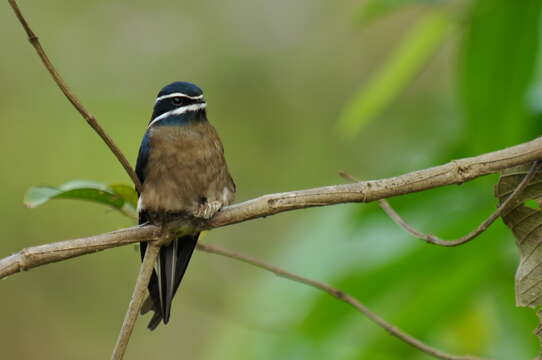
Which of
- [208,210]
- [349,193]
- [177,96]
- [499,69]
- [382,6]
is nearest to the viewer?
[349,193]

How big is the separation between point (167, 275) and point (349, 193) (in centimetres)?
133

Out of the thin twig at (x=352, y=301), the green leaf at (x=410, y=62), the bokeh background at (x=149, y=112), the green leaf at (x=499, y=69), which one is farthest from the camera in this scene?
the bokeh background at (x=149, y=112)

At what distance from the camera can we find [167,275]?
3.34 m

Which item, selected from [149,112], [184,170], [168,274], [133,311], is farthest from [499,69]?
[149,112]

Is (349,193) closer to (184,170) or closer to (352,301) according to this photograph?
(352,301)

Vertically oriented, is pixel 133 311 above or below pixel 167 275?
below

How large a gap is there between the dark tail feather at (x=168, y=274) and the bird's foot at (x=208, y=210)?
195 millimetres

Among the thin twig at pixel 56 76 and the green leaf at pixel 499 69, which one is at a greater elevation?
the green leaf at pixel 499 69

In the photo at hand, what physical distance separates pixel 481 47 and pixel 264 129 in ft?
23.5

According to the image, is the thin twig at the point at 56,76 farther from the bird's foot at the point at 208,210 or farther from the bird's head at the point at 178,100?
the bird's head at the point at 178,100

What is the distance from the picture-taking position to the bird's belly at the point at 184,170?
3270 mm

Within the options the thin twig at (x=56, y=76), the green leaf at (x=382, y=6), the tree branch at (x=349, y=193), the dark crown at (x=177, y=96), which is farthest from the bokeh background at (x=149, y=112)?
the thin twig at (x=56, y=76)

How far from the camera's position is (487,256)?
3047mm

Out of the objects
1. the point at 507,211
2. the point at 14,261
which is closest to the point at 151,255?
the point at 14,261
